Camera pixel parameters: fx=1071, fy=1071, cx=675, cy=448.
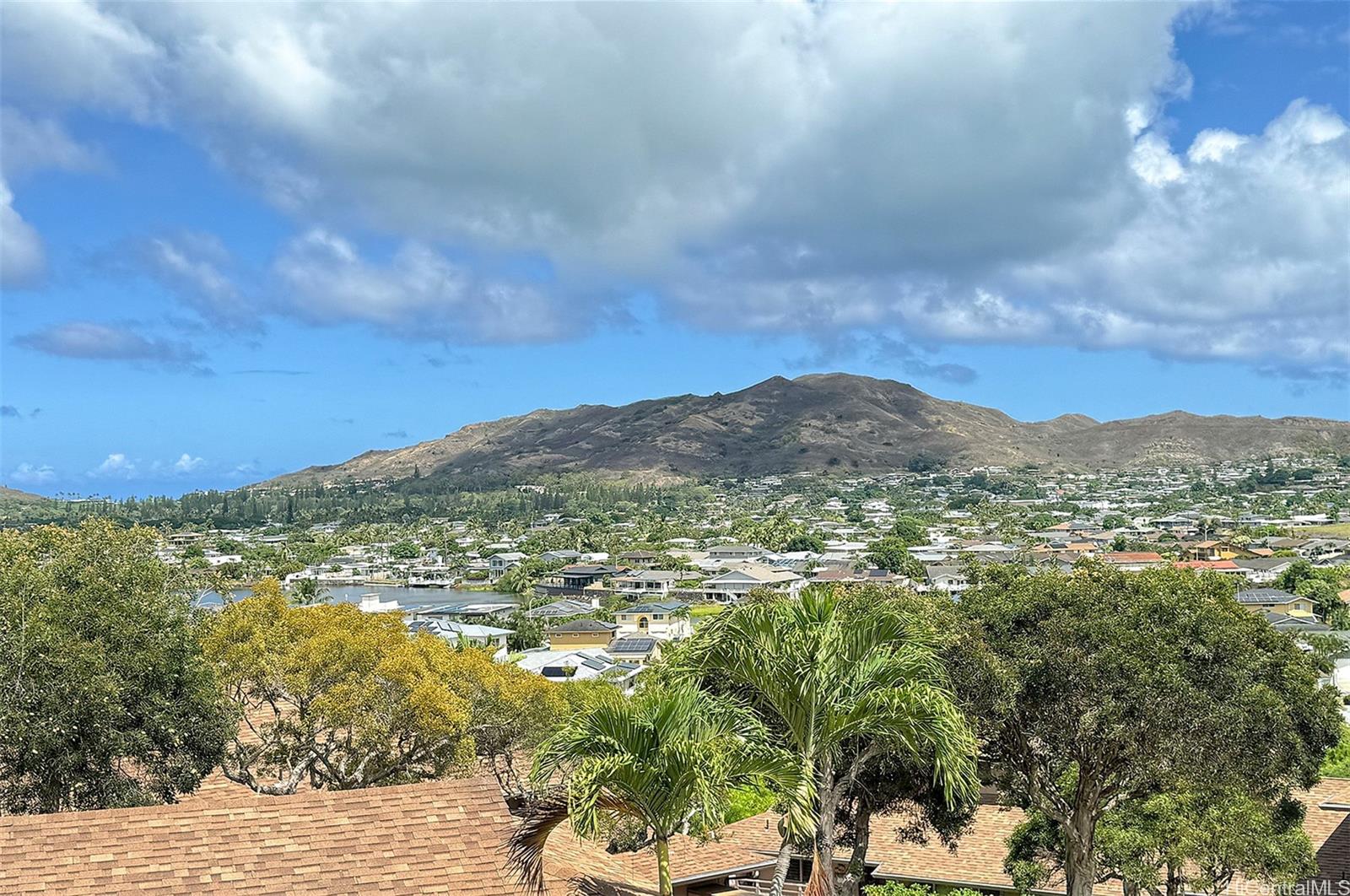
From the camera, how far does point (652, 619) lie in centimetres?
7250

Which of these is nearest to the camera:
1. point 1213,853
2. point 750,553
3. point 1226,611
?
point 1213,853

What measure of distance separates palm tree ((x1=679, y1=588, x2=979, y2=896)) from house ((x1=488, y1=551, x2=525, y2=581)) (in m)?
102

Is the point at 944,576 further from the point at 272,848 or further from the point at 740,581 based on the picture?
the point at 272,848

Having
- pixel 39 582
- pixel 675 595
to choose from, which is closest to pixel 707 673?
pixel 39 582

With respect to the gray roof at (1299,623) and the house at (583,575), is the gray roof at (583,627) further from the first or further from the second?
the gray roof at (1299,623)

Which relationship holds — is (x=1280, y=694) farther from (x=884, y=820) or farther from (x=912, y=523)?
(x=912, y=523)

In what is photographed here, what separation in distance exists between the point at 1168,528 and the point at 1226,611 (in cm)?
12971

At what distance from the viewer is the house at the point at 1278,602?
209 ft

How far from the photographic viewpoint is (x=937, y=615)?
1509 centimetres


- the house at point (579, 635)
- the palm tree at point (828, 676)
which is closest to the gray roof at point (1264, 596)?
the house at point (579, 635)

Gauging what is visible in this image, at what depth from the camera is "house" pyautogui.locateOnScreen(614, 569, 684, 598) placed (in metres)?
91.0

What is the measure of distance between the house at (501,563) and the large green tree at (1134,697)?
321 feet

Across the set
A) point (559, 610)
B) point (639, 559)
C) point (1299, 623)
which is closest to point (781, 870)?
point (1299, 623)

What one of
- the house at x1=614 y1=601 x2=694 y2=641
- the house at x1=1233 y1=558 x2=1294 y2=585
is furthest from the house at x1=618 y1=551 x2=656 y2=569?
the house at x1=1233 y1=558 x2=1294 y2=585
